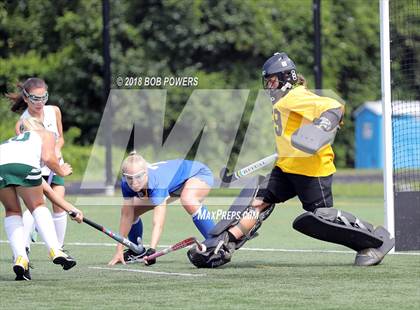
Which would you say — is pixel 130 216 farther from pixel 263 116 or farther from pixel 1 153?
pixel 263 116

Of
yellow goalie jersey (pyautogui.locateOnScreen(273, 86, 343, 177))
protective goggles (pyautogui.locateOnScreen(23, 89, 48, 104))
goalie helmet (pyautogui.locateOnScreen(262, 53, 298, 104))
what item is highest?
goalie helmet (pyautogui.locateOnScreen(262, 53, 298, 104))

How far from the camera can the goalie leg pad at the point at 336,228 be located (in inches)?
340

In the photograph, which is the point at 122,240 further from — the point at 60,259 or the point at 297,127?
the point at 297,127

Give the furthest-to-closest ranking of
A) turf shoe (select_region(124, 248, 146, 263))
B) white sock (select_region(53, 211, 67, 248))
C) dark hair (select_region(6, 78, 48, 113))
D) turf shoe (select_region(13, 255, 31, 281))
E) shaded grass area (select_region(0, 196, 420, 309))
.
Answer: white sock (select_region(53, 211, 67, 248))
turf shoe (select_region(124, 248, 146, 263))
dark hair (select_region(6, 78, 48, 113))
turf shoe (select_region(13, 255, 31, 281))
shaded grass area (select_region(0, 196, 420, 309))

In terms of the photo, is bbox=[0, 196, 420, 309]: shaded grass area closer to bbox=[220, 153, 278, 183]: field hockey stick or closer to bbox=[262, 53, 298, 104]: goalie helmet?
bbox=[220, 153, 278, 183]: field hockey stick

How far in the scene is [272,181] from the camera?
29.8 ft

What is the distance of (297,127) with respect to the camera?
8781 mm

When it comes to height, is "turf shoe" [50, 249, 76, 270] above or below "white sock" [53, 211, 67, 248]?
above

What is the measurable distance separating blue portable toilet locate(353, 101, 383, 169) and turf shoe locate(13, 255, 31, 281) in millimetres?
18017

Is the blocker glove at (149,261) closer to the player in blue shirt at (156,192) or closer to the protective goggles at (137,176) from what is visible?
the player in blue shirt at (156,192)

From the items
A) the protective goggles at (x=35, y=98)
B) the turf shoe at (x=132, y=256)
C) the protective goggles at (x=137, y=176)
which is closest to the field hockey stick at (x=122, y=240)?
the turf shoe at (x=132, y=256)

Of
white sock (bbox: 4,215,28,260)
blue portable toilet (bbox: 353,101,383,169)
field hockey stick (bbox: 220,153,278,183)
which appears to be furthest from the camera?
blue portable toilet (bbox: 353,101,383,169)

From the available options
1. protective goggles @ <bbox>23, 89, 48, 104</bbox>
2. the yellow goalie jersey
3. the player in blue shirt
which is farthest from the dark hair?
the yellow goalie jersey

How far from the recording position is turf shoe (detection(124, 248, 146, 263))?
376 inches
